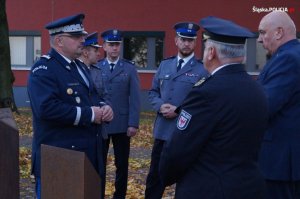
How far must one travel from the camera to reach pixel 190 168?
369 centimetres

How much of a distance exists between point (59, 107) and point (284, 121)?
1789 millimetres

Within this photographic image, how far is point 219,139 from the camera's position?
11.8 feet

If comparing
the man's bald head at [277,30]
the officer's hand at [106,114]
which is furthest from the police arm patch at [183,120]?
the man's bald head at [277,30]

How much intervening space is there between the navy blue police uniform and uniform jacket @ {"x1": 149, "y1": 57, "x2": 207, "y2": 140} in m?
1.69

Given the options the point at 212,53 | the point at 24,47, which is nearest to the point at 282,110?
the point at 212,53

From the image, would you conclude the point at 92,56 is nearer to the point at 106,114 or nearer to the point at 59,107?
the point at 106,114

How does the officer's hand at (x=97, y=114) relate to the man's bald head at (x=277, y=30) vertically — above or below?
below

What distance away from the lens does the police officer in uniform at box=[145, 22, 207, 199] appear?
6582 millimetres

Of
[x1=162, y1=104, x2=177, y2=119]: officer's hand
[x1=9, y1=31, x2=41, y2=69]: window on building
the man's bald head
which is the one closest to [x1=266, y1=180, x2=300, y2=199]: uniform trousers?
the man's bald head

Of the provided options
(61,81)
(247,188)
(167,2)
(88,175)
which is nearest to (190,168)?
(247,188)

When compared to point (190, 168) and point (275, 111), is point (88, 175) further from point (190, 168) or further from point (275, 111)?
point (275, 111)

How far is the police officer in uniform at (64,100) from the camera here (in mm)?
4750

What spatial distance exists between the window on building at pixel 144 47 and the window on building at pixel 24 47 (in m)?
4.33

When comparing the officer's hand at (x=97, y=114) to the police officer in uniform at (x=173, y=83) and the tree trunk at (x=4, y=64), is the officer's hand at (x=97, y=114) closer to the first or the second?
the police officer in uniform at (x=173, y=83)
